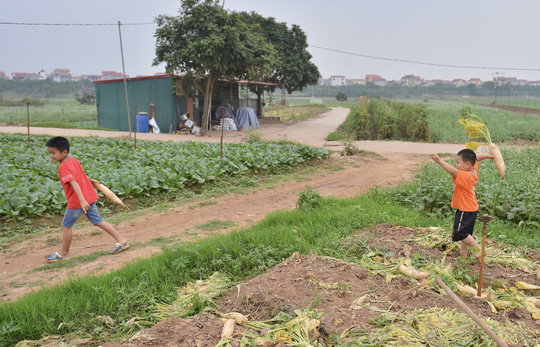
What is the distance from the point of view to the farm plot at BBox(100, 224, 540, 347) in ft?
10.4

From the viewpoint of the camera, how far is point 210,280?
4457 mm

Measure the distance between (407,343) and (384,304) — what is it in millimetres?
628

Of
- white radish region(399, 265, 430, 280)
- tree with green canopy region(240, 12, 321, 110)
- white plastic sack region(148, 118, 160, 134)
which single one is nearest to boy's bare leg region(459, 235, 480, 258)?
white radish region(399, 265, 430, 280)

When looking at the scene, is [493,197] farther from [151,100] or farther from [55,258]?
[151,100]

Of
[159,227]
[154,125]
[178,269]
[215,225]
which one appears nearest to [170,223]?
[159,227]

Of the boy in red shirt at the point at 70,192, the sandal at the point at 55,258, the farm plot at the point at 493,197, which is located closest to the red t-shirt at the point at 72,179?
the boy in red shirt at the point at 70,192

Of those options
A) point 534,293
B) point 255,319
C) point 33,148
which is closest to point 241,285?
point 255,319

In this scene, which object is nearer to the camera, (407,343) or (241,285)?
(407,343)

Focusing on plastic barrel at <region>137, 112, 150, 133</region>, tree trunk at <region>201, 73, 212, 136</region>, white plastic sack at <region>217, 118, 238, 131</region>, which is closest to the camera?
tree trunk at <region>201, 73, 212, 136</region>

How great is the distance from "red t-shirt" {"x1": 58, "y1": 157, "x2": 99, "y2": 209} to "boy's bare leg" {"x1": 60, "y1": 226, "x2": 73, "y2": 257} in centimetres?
33

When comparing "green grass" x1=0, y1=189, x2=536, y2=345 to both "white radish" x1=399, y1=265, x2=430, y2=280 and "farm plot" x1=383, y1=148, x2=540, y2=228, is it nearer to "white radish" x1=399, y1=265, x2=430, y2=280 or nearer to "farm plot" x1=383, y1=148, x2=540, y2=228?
"farm plot" x1=383, y1=148, x2=540, y2=228

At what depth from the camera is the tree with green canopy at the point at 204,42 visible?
63.8 ft

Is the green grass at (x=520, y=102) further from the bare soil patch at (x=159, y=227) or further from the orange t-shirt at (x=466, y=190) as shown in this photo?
the orange t-shirt at (x=466, y=190)

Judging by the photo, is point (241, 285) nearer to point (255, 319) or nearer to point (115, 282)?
point (255, 319)
